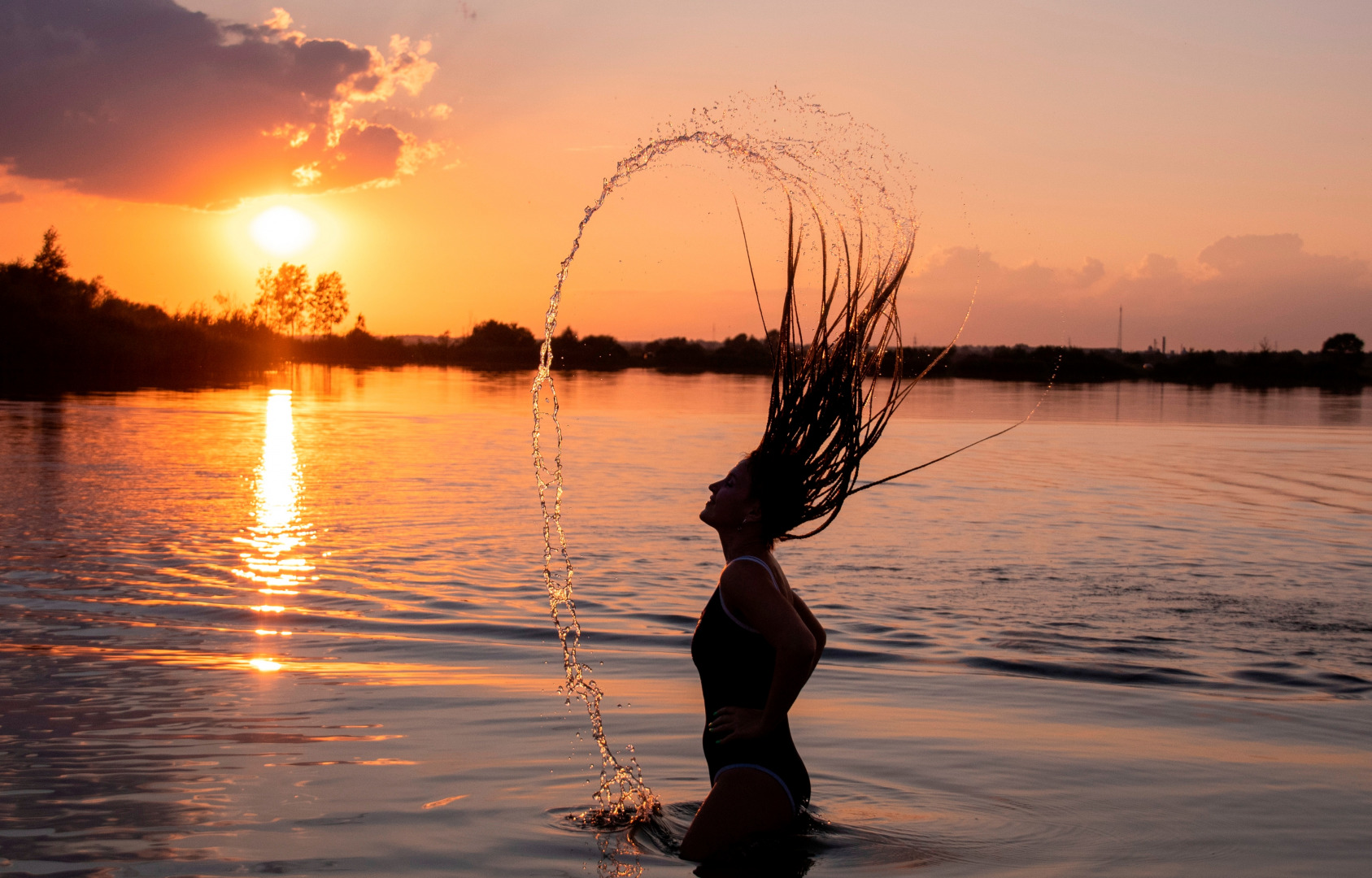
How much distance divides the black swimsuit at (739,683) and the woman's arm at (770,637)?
0.04m

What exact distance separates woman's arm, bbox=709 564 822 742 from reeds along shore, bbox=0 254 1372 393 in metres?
1.31

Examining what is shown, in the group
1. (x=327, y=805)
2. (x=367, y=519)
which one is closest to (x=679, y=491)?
(x=367, y=519)

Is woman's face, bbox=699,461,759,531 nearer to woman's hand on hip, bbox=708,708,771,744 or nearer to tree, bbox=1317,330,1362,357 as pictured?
woman's hand on hip, bbox=708,708,771,744

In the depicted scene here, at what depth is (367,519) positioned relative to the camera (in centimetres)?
1545

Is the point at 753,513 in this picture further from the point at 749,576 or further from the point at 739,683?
the point at 739,683

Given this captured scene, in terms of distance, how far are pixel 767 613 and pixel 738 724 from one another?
0.45 m

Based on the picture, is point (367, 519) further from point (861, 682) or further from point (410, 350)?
point (410, 350)

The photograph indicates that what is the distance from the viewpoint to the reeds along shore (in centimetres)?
6078

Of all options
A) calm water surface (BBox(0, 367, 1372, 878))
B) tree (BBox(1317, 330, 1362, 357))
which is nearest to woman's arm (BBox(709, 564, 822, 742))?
calm water surface (BBox(0, 367, 1372, 878))

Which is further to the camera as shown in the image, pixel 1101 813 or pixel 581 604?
pixel 581 604

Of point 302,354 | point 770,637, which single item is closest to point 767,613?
point 770,637

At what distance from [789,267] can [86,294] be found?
7382 cm

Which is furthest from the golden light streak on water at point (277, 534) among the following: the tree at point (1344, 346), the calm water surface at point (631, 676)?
the tree at point (1344, 346)

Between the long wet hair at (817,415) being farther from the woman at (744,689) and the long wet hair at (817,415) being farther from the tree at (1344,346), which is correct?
the tree at (1344,346)
